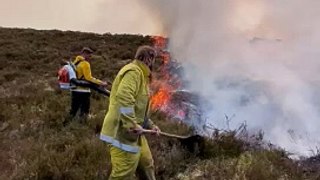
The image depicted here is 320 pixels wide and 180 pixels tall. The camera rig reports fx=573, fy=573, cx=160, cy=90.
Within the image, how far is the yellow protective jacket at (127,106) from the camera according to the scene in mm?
5527

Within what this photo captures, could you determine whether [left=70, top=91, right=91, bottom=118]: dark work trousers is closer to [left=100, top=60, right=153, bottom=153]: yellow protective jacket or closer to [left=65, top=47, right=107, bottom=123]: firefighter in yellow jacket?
[left=65, top=47, right=107, bottom=123]: firefighter in yellow jacket

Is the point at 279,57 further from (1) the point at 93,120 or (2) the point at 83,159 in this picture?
(2) the point at 83,159

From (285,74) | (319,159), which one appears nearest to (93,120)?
(319,159)

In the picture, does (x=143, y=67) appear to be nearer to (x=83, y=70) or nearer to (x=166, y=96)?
(x=83, y=70)

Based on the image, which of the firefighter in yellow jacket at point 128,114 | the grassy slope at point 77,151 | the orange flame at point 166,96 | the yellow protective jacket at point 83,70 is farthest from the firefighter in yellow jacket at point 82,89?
the firefighter in yellow jacket at point 128,114

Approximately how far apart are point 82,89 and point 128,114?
Result: 6040 millimetres

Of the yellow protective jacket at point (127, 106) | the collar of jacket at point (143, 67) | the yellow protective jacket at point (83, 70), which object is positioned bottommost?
the yellow protective jacket at point (127, 106)

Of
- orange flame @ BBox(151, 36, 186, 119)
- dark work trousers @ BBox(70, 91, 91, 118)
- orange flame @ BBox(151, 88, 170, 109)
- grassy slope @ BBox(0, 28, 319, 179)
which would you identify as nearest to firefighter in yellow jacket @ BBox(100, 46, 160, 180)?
grassy slope @ BBox(0, 28, 319, 179)

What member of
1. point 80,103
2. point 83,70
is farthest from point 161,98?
point 83,70

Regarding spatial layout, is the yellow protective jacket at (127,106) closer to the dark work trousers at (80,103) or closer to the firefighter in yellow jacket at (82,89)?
the firefighter in yellow jacket at (82,89)

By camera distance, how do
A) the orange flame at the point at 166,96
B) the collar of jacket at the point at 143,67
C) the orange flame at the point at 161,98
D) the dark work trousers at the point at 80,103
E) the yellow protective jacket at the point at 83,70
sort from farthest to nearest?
1. the orange flame at the point at 161,98
2. the orange flame at the point at 166,96
3. the dark work trousers at the point at 80,103
4. the yellow protective jacket at the point at 83,70
5. the collar of jacket at the point at 143,67

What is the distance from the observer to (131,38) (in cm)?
3147

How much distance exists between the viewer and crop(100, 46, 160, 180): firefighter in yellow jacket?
5.54 metres

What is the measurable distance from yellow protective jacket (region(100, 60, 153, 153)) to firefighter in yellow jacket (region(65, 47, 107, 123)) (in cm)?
540
